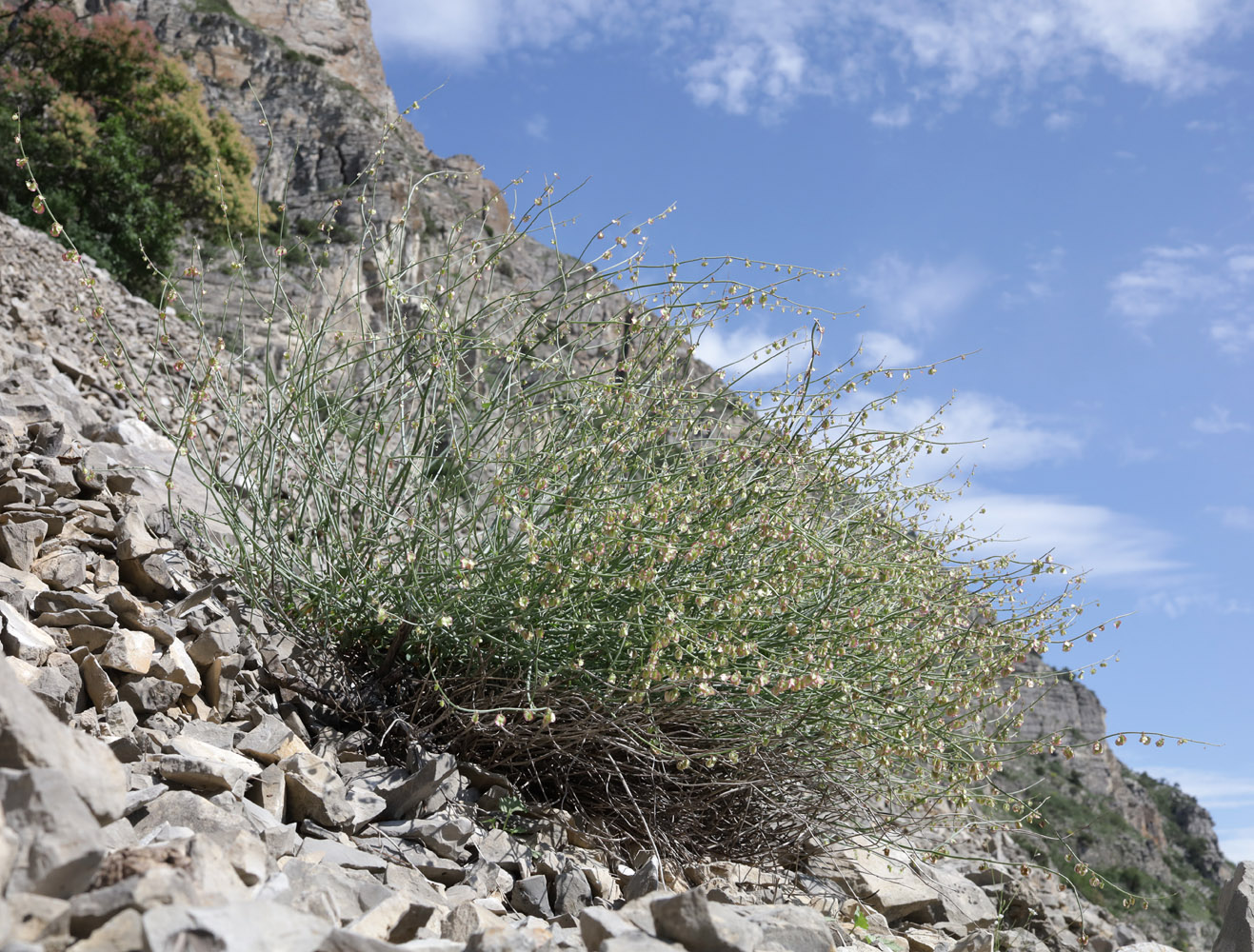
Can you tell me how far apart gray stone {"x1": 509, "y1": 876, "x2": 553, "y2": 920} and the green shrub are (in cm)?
49

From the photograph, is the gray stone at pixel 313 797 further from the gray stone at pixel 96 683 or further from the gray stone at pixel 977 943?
the gray stone at pixel 977 943

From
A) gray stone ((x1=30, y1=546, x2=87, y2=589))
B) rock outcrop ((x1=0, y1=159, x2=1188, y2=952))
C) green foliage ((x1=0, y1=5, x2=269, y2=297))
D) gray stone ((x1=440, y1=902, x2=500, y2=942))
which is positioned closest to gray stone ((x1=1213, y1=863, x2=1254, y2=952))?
rock outcrop ((x1=0, y1=159, x2=1188, y2=952))

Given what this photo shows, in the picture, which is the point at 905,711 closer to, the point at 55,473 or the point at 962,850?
the point at 962,850

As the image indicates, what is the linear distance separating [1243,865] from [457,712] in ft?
11.8

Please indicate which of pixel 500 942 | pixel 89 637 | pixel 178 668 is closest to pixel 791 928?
pixel 500 942

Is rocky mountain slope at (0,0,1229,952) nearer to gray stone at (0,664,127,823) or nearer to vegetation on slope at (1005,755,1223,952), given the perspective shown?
gray stone at (0,664,127,823)

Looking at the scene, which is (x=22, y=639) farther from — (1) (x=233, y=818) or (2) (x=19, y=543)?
(1) (x=233, y=818)

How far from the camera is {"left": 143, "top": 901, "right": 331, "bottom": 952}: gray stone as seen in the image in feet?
5.20

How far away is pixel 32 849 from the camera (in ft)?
5.58

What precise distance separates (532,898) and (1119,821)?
81.4ft

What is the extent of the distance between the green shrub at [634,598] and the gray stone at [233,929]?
1.33 metres

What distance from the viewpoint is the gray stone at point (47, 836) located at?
169 cm

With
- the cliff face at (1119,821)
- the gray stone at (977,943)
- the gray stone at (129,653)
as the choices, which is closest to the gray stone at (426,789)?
the gray stone at (129,653)

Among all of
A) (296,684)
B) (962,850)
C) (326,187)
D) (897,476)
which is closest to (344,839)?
(296,684)
